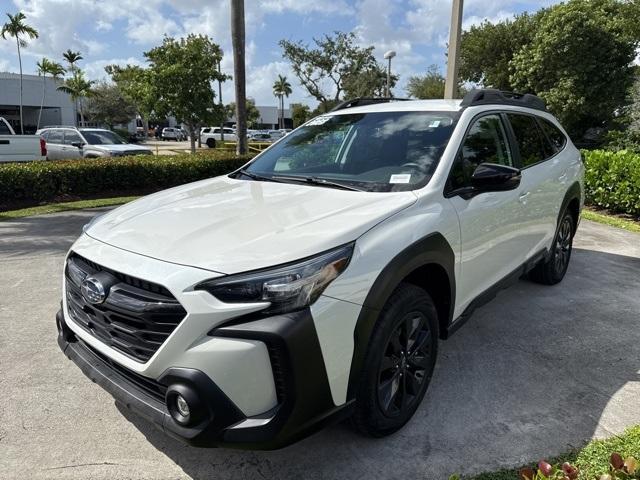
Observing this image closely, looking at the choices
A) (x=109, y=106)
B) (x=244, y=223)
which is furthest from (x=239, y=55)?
(x=109, y=106)

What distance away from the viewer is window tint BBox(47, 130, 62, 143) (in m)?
16.9

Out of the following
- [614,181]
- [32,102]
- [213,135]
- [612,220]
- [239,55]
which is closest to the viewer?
[612,220]

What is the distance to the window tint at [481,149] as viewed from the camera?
3.14m

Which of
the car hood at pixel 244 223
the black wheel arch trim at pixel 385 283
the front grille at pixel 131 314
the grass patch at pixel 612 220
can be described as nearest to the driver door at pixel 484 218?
the black wheel arch trim at pixel 385 283

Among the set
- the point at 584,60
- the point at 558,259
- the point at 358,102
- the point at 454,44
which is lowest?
the point at 558,259

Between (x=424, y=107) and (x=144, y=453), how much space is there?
2852 millimetres

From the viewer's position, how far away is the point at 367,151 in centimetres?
344

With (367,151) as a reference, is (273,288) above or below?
below

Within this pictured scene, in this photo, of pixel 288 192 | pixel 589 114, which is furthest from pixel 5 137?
pixel 589 114

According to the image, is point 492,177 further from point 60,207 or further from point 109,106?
point 109,106

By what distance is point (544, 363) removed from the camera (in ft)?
11.7

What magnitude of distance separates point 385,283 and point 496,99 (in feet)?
7.64

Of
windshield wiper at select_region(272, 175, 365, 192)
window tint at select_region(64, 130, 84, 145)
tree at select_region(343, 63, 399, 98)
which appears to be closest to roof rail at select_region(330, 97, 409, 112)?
windshield wiper at select_region(272, 175, 365, 192)

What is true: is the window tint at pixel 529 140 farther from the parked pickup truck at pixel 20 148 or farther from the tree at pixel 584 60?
the tree at pixel 584 60
